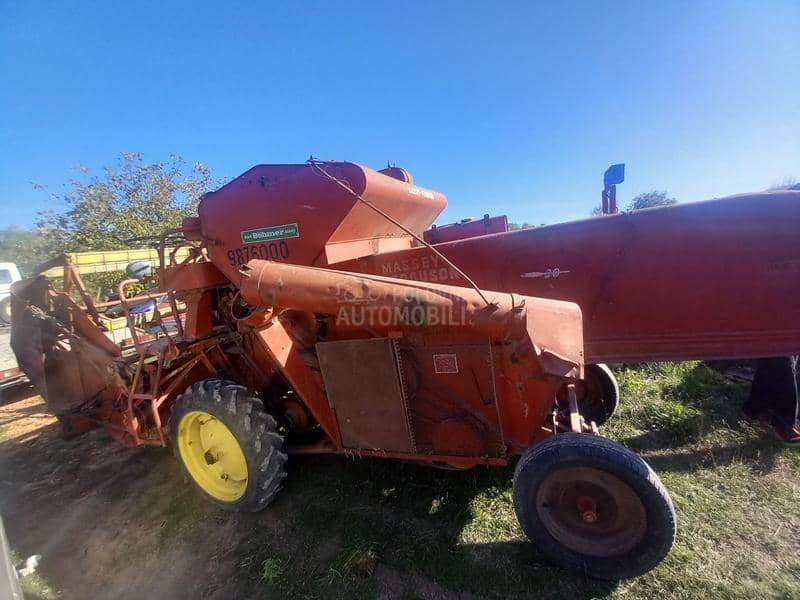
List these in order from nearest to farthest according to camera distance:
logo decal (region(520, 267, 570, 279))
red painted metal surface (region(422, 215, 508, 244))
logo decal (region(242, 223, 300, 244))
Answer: logo decal (region(242, 223, 300, 244)) < logo decal (region(520, 267, 570, 279)) < red painted metal surface (region(422, 215, 508, 244))

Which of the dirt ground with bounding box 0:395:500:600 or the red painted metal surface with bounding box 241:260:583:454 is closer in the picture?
the red painted metal surface with bounding box 241:260:583:454

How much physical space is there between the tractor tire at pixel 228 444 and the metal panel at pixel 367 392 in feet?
2.23

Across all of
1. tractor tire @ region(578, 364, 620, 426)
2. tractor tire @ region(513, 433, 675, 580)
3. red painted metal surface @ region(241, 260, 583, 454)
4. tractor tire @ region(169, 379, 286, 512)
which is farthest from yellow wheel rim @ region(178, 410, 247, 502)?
tractor tire @ region(578, 364, 620, 426)

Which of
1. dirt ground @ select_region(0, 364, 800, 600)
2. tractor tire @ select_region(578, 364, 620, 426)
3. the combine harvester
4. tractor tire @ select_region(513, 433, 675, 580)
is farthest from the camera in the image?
tractor tire @ select_region(578, 364, 620, 426)

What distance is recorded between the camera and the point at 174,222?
18.9m

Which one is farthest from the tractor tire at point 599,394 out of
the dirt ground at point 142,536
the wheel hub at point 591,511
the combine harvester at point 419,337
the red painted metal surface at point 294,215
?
the red painted metal surface at point 294,215

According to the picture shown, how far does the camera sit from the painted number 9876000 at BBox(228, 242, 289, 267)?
3.18 meters

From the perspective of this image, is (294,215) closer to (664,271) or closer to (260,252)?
(260,252)

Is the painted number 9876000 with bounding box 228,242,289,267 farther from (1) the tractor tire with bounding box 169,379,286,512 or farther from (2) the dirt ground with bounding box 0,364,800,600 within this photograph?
(2) the dirt ground with bounding box 0,364,800,600

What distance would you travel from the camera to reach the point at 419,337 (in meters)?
2.32

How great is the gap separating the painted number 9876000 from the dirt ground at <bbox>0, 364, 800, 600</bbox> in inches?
79.4

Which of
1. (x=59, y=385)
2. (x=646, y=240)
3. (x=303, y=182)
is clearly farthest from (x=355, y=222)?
(x=59, y=385)

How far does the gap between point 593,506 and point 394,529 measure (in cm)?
136

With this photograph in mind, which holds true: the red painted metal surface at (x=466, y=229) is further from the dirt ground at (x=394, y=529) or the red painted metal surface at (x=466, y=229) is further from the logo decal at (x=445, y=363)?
the dirt ground at (x=394, y=529)
